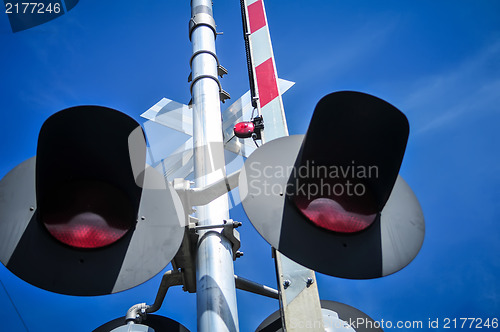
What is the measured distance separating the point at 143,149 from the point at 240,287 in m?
0.96

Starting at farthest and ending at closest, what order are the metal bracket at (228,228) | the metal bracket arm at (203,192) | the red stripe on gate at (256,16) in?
1. the red stripe on gate at (256,16)
2. the metal bracket at (228,228)
3. the metal bracket arm at (203,192)

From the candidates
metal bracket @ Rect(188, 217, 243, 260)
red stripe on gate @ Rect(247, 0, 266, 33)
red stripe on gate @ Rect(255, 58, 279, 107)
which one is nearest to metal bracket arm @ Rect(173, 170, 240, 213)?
metal bracket @ Rect(188, 217, 243, 260)

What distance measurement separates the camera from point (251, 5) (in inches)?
170

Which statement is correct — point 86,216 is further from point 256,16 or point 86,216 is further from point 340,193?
point 256,16

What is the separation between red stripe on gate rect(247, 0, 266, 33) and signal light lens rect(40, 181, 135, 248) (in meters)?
2.87

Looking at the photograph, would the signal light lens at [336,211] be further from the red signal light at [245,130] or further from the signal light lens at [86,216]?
the red signal light at [245,130]

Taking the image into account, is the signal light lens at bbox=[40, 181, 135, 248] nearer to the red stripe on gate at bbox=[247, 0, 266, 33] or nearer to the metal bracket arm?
the metal bracket arm

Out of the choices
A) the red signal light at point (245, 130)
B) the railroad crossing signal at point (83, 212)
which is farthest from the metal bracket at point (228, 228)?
the red signal light at point (245, 130)

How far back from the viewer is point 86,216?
1523mm

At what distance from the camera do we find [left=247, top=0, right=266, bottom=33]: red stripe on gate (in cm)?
404

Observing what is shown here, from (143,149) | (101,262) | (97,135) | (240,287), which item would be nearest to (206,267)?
(240,287)

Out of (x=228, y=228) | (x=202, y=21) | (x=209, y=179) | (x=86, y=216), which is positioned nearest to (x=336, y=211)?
(x=228, y=228)

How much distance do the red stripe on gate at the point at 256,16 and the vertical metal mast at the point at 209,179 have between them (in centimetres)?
97

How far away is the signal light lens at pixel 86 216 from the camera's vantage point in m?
1.50
